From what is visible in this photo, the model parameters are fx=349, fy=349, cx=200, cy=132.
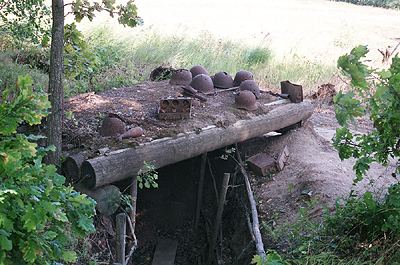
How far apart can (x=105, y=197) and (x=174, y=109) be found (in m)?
1.75

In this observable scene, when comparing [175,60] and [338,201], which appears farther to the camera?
[175,60]

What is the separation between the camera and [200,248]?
5863 mm

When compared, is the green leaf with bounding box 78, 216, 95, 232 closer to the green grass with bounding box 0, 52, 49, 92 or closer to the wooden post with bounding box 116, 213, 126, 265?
the wooden post with bounding box 116, 213, 126, 265

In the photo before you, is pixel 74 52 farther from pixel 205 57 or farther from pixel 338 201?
pixel 205 57

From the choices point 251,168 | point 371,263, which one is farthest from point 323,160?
point 371,263

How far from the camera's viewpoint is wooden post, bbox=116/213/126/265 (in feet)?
10.6

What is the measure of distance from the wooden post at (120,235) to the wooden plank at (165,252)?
2102mm

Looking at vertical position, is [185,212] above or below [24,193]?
below

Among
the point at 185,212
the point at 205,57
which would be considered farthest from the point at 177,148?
the point at 205,57

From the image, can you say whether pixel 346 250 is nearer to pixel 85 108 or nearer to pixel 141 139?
pixel 141 139

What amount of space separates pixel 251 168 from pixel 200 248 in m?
1.60

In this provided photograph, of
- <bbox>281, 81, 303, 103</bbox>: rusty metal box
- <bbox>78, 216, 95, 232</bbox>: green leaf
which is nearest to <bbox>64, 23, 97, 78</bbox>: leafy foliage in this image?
<bbox>78, 216, 95, 232</bbox>: green leaf

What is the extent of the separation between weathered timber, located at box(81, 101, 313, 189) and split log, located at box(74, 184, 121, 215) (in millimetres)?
87

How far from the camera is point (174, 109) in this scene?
4891 mm
